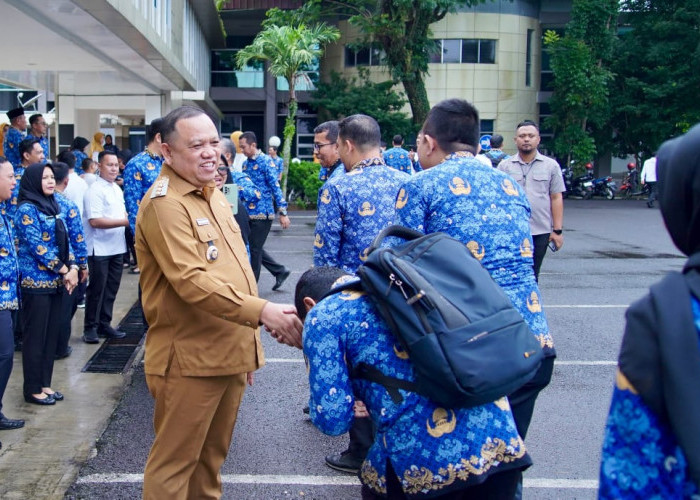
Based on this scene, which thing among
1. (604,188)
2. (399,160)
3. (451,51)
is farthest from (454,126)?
(451,51)

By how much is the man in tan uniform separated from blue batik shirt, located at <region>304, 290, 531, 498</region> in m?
0.85

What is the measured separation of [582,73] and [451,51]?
6077mm

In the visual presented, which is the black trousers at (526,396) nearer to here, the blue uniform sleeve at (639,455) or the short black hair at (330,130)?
the blue uniform sleeve at (639,455)

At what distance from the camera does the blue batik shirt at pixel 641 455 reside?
1.48 meters

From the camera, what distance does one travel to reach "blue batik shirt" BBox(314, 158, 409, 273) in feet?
14.4

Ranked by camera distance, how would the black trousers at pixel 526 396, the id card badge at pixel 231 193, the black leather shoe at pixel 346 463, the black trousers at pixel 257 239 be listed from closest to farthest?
the black trousers at pixel 526 396, the black leather shoe at pixel 346 463, the id card badge at pixel 231 193, the black trousers at pixel 257 239

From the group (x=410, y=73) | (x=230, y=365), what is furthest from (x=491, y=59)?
(x=230, y=365)

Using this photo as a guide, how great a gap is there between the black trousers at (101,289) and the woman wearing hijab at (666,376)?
665cm

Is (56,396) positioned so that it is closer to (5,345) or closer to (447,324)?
(5,345)

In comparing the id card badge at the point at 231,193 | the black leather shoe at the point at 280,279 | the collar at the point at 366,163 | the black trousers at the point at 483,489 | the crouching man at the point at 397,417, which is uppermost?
the collar at the point at 366,163

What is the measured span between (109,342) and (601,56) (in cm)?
2692

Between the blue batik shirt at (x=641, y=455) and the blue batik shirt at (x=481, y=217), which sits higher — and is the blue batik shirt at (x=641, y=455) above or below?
below

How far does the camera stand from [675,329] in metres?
1.41

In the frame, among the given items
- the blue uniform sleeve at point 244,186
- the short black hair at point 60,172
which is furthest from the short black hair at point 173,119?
the blue uniform sleeve at point 244,186
